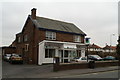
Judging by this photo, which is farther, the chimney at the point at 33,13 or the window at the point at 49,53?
the chimney at the point at 33,13

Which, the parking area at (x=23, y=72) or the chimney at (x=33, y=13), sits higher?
the chimney at (x=33, y=13)

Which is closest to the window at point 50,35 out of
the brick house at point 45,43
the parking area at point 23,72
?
the brick house at point 45,43

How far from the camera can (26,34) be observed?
2900 cm

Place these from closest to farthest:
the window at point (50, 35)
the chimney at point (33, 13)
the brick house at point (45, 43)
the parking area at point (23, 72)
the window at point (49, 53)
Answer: the parking area at point (23, 72) < the brick house at point (45, 43) < the window at point (49, 53) < the window at point (50, 35) < the chimney at point (33, 13)

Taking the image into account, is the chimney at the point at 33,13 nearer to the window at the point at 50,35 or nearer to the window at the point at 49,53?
the window at the point at 50,35

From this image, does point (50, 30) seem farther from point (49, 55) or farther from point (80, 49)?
point (80, 49)

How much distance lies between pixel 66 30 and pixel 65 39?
1.73 meters

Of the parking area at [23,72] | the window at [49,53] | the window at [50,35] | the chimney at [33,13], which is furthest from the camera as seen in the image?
the chimney at [33,13]

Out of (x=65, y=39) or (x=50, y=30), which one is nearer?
(x=50, y=30)

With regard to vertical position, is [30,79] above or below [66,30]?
below

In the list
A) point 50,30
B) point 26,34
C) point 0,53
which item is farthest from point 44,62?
point 0,53

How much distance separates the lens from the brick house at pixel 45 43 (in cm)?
2455

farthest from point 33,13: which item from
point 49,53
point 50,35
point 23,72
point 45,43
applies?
point 23,72

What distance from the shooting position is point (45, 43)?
24078mm
